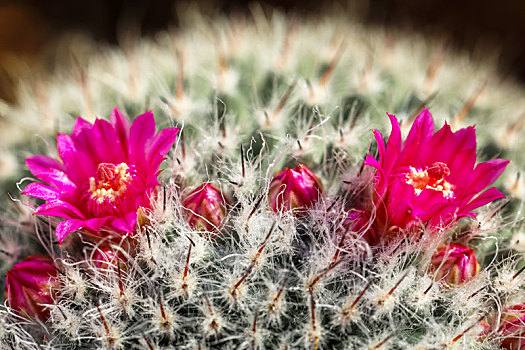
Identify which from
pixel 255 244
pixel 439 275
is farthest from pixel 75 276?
pixel 439 275

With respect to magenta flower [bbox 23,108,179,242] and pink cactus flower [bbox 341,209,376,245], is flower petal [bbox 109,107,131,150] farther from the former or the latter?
pink cactus flower [bbox 341,209,376,245]

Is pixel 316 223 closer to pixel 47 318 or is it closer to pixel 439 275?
pixel 439 275

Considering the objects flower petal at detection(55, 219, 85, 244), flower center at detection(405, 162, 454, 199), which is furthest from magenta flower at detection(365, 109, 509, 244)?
flower petal at detection(55, 219, 85, 244)

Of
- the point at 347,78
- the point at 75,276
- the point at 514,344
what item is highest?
the point at 347,78

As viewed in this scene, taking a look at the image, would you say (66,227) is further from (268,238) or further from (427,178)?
(427,178)

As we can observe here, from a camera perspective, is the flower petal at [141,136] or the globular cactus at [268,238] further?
the flower petal at [141,136]

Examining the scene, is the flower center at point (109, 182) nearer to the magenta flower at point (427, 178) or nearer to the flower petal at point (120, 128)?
the flower petal at point (120, 128)

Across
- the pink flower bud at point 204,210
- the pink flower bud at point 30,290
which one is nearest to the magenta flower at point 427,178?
the pink flower bud at point 204,210
